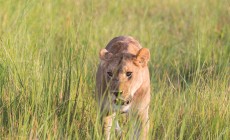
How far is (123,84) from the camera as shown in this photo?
317 cm

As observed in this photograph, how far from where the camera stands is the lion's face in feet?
10.4

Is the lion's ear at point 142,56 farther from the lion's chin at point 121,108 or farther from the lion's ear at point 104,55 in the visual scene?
the lion's chin at point 121,108

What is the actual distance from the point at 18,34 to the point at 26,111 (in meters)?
1.24

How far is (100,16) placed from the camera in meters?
6.26

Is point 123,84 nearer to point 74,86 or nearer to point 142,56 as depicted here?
point 142,56

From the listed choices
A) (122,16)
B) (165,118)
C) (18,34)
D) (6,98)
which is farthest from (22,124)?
(122,16)

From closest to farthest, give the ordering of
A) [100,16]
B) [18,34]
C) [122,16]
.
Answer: [18,34] < [100,16] < [122,16]

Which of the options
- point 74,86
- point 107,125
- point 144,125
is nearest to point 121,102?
point 144,125

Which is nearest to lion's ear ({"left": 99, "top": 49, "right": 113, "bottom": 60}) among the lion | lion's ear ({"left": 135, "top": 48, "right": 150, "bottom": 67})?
the lion

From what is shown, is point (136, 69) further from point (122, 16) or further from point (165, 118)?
point (122, 16)

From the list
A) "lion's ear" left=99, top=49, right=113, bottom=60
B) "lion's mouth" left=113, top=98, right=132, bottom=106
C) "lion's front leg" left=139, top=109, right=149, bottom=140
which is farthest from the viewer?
"lion's ear" left=99, top=49, right=113, bottom=60

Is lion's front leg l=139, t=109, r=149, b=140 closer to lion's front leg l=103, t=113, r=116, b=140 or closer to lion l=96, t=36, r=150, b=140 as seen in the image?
lion l=96, t=36, r=150, b=140

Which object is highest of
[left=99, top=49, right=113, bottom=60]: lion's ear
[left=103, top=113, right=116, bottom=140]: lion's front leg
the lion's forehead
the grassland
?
[left=99, top=49, right=113, bottom=60]: lion's ear

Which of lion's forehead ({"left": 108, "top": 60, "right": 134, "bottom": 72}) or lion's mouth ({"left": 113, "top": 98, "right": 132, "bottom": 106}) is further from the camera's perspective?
lion's forehead ({"left": 108, "top": 60, "right": 134, "bottom": 72})
